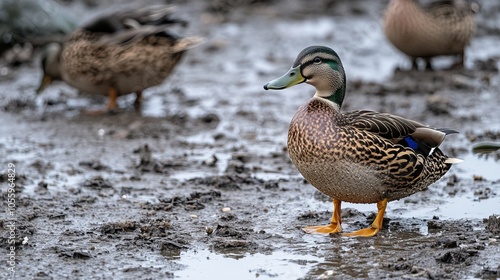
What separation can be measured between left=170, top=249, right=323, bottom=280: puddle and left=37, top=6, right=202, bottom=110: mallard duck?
13.3 ft

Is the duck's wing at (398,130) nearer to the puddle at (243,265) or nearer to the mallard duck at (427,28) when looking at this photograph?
the puddle at (243,265)

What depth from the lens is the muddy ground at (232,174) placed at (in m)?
5.31

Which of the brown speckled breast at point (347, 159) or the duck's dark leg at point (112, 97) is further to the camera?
the duck's dark leg at point (112, 97)

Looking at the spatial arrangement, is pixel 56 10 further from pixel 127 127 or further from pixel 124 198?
pixel 124 198

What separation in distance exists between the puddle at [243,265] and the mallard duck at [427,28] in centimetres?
546

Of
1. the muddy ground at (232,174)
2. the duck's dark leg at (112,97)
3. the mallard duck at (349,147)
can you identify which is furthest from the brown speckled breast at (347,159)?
the duck's dark leg at (112,97)

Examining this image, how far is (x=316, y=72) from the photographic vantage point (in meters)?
5.80

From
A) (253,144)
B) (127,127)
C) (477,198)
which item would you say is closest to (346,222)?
(477,198)

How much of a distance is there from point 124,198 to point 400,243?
214 centimetres

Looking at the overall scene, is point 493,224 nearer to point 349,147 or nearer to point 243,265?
point 349,147

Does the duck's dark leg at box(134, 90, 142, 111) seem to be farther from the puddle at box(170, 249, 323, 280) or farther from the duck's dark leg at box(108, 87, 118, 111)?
the puddle at box(170, 249, 323, 280)

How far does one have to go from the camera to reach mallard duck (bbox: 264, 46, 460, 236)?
5.59 metres

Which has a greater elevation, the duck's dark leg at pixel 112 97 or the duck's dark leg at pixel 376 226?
the duck's dark leg at pixel 112 97

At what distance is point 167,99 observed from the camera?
9.92 metres
